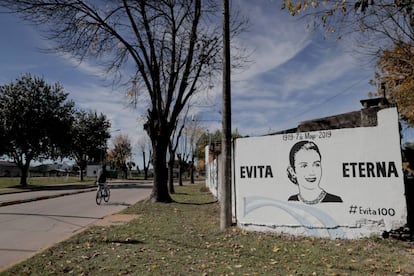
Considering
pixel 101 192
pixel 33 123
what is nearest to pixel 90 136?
pixel 33 123

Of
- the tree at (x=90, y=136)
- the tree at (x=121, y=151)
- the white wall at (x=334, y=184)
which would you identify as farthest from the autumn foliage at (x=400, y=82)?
the tree at (x=121, y=151)

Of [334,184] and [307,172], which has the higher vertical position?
[307,172]

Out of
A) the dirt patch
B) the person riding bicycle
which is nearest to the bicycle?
the person riding bicycle

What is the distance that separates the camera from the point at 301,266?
5.50 meters

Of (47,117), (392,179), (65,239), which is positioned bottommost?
(65,239)

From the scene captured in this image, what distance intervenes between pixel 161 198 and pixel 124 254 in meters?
10.3

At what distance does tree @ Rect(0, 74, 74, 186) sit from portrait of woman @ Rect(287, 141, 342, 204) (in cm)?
3345

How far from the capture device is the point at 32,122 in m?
34.3

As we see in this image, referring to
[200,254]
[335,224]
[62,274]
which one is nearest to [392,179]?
[335,224]

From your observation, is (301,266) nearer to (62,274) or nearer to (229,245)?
(229,245)

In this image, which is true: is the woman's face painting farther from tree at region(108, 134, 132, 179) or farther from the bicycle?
tree at region(108, 134, 132, 179)

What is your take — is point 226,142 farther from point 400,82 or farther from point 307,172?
point 400,82

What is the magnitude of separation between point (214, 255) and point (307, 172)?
→ 3.37 metres

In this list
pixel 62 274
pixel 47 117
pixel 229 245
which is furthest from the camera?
pixel 47 117
